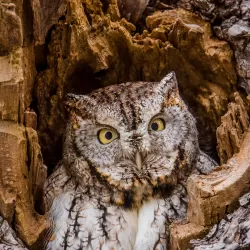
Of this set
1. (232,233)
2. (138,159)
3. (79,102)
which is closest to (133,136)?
(138,159)

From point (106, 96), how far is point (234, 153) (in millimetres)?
Result: 630

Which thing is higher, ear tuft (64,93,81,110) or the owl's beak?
ear tuft (64,93,81,110)

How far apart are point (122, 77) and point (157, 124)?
22.6 inches

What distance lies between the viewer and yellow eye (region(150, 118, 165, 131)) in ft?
7.68

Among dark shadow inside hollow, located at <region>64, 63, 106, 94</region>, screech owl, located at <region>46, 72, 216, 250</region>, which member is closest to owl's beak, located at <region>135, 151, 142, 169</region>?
screech owl, located at <region>46, 72, 216, 250</region>

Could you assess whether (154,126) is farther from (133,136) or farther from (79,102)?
(79,102)

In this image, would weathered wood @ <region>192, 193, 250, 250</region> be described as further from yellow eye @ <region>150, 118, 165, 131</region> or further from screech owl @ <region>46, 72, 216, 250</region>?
yellow eye @ <region>150, 118, 165, 131</region>

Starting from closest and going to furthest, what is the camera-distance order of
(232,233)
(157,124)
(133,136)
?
(232,233), (133,136), (157,124)

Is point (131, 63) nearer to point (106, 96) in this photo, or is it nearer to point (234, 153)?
point (106, 96)

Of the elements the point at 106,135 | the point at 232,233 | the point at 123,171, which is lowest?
the point at 232,233

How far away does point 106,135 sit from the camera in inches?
92.3

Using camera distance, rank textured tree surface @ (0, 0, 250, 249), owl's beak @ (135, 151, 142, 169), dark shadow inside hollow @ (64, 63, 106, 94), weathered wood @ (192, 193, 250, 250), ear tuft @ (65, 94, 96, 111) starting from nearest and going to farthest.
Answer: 1. weathered wood @ (192, 193, 250, 250)
2. textured tree surface @ (0, 0, 250, 249)
3. owl's beak @ (135, 151, 142, 169)
4. ear tuft @ (65, 94, 96, 111)
5. dark shadow inside hollow @ (64, 63, 106, 94)

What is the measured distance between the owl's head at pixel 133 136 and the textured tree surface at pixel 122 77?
7.8 inches

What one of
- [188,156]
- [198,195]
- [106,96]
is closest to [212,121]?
[188,156]
